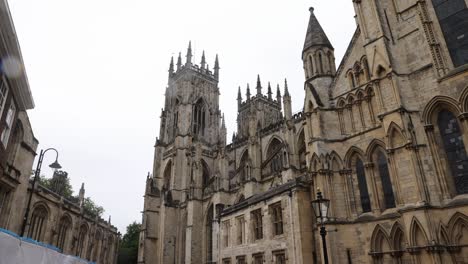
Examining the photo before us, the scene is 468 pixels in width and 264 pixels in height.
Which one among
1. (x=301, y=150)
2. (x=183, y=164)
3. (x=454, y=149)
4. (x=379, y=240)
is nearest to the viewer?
(x=454, y=149)

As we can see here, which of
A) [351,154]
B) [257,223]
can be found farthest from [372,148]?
[257,223]

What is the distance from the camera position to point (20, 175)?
18125 mm

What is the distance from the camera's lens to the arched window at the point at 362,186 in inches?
602

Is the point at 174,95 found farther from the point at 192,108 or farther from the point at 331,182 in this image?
the point at 331,182

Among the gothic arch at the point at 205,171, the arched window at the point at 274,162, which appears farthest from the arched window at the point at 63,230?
the gothic arch at the point at 205,171

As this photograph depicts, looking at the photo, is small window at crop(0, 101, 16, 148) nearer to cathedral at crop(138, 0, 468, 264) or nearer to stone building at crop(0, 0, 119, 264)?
stone building at crop(0, 0, 119, 264)

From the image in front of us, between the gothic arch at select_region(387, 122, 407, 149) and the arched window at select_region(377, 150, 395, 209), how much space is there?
1192 mm

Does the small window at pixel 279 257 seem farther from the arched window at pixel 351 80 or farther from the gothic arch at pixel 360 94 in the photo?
the arched window at pixel 351 80

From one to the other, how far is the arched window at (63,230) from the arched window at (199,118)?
26.7 m

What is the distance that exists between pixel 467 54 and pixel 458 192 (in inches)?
229

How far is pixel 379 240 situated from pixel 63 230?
30.1 meters

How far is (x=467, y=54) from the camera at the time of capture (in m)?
13.9

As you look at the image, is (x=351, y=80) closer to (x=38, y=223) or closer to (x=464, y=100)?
(x=464, y=100)

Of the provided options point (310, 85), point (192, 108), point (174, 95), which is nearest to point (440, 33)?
point (310, 85)
